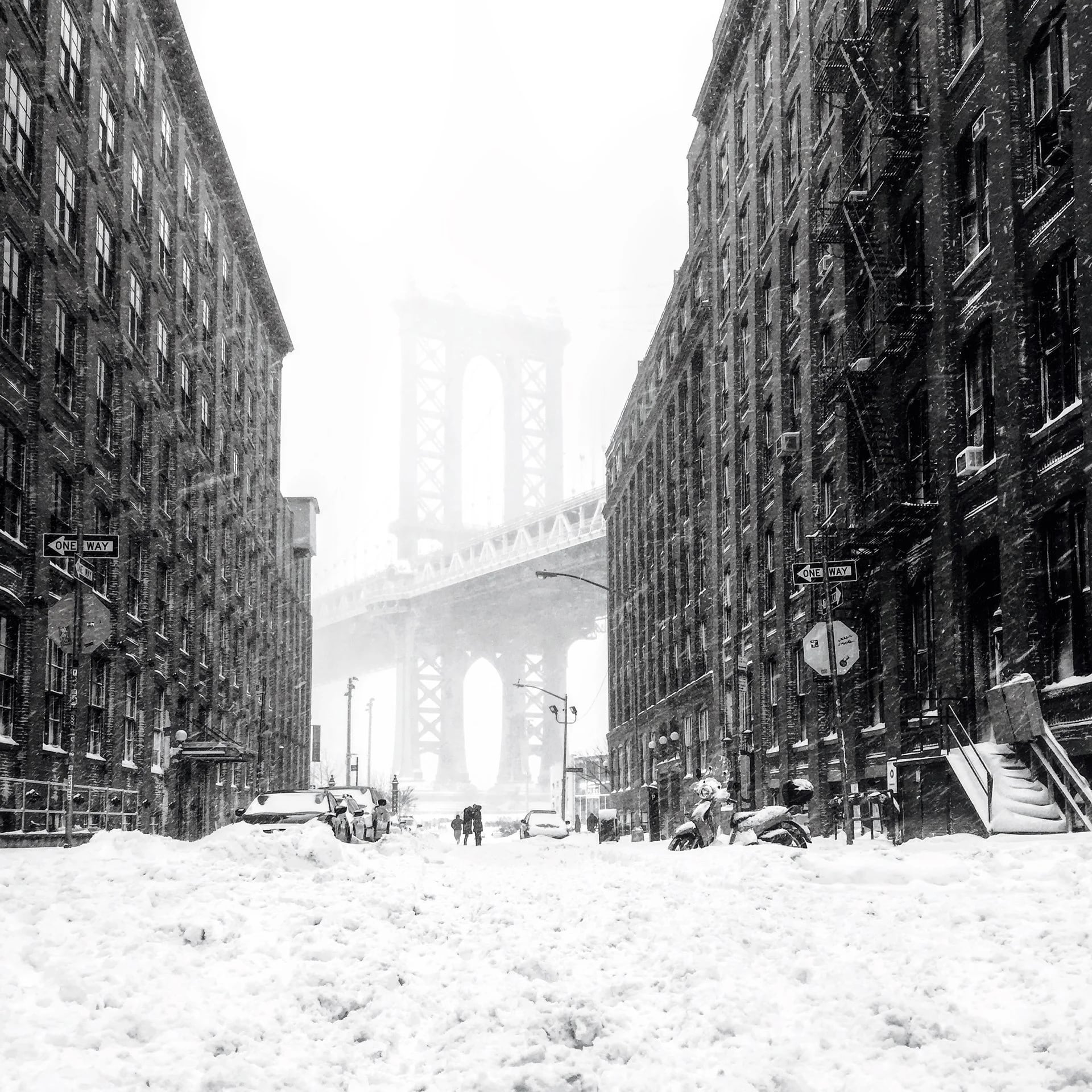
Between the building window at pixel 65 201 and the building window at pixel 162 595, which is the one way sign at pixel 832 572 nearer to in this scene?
the building window at pixel 65 201

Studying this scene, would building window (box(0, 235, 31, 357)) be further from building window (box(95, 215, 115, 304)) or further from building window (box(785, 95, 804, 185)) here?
building window (box(785, 95, 804, 185))

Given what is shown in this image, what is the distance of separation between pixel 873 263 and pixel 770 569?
13.4 meters

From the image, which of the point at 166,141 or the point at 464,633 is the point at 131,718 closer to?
the point at 166,141

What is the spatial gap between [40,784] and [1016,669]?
59.8 ft

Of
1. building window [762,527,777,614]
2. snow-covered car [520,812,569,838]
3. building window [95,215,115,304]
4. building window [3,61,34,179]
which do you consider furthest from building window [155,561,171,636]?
building window [762,527,777,614]

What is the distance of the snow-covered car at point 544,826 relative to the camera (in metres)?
41.8

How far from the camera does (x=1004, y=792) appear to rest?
17719 millimetres

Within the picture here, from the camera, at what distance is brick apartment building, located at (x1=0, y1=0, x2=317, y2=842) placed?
25031 mm

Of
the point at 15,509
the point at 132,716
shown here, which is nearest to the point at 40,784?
the point at 15,509

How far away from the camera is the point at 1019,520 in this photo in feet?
63.2

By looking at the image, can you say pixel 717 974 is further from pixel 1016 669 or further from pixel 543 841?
pixel 543 841

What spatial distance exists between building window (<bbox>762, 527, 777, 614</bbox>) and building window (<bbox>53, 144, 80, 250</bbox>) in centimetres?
2059

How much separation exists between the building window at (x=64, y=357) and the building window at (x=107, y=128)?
5.62 m

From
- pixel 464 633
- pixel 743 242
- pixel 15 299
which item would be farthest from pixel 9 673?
pixel 464 633
